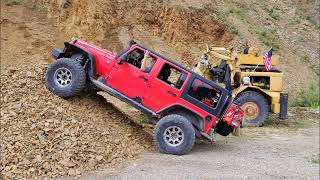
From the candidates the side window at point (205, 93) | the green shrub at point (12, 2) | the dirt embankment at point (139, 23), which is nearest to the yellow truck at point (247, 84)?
the side window at point (205, 93)

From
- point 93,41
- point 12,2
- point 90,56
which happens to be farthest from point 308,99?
point 12,2

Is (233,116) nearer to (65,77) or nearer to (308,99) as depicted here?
(65,77)

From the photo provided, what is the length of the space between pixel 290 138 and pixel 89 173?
23.7 ft

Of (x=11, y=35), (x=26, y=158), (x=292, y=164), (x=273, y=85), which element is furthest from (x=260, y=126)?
(x=11, y=35)

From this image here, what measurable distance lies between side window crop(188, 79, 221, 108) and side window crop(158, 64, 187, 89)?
28 centimetres

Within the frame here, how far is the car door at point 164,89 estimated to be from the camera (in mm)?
11070

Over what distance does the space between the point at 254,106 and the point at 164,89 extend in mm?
5487

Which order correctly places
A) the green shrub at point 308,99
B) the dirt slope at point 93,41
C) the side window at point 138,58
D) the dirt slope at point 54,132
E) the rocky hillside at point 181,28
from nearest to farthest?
the dirt slope at point 54,132 → the dirt slope at point 93,41 → the side window at point 138,58 → the green shrub at point 308,99 → the rocky hillside at point 181,28

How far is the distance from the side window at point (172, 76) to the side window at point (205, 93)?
28cm

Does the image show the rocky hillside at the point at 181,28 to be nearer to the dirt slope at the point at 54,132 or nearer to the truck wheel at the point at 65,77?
the dirt slope at the point at 54,132

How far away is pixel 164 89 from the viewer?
11070 mm

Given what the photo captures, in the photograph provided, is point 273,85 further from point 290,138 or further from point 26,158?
point 26,158

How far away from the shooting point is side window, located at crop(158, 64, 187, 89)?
36.5ft

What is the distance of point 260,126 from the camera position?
16.1 meters
